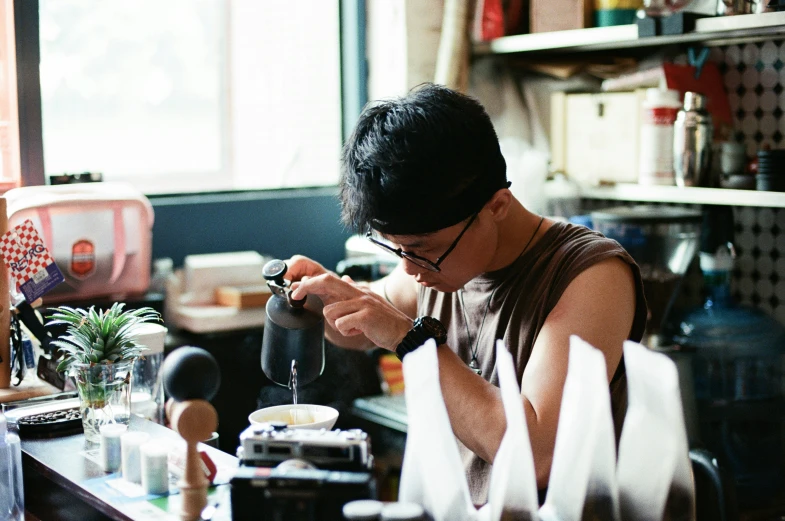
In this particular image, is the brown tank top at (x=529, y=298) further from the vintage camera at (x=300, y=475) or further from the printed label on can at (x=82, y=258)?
the printed label on can at (x=82, y=258)

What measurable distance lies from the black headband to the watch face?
16 centimetres

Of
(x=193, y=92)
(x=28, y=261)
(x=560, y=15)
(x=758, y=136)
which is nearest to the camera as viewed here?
(x=28, y=261)

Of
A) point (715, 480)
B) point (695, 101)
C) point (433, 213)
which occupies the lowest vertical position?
point (715, 480)

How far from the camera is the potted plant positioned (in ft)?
5.94

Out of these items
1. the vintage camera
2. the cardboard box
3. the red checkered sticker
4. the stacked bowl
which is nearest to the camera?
the vintage camera

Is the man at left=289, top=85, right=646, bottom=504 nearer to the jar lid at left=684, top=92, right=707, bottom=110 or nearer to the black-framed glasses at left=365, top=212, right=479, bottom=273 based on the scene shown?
the black-framed glasses at left=365, top=212, right=479, bottom=273

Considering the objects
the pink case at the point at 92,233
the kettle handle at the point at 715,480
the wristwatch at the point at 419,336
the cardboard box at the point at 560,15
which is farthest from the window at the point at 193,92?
the kettle handle at the point at 715,480

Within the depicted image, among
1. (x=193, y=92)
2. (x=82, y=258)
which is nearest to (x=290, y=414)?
(x=82, y=258)

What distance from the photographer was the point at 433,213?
165 cm

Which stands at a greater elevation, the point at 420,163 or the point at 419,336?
the point at 420,163

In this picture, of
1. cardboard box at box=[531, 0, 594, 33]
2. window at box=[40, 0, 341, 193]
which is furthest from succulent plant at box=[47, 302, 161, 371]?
cardboard box at box=[531, 0, 594, 33]

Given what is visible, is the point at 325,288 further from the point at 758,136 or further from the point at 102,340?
the point at 758,136

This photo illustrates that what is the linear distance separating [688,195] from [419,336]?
131cm

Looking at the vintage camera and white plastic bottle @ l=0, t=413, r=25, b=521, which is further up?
the vintage camera
